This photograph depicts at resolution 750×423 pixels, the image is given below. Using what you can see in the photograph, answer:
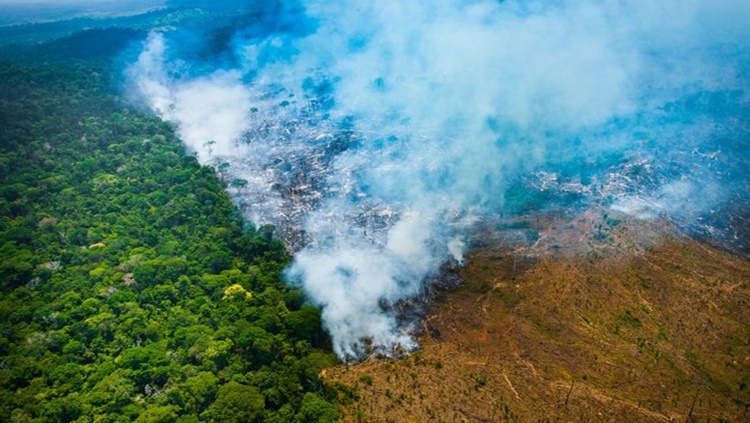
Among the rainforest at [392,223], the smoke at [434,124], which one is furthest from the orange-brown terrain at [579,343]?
the smoke at [434,124]

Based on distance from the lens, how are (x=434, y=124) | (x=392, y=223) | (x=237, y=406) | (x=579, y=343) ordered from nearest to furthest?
(x=237, y=406) → (x=579, y=343) → (x=392, y=223) → (x=434, y=124)

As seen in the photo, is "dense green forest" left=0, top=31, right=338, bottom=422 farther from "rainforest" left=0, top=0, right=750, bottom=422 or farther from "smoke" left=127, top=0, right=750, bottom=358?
"smoke" left=127, top=0, right=750, bottom=358

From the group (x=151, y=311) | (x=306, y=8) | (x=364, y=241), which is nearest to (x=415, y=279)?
(x=364, y=241)

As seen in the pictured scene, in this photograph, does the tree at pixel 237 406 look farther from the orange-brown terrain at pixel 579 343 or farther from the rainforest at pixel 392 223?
the orange-brown terrain at pixel 579 343

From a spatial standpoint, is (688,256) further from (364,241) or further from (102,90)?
(102,90)

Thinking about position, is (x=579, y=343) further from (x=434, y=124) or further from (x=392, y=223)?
(x=434, y=124)

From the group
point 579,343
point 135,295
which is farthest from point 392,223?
point 135,295
